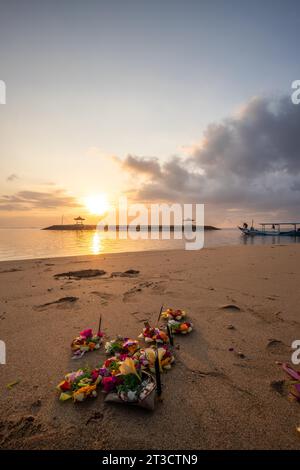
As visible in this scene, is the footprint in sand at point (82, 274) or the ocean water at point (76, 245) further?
the ocean water at point (76, 245)

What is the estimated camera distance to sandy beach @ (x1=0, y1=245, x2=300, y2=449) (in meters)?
1.99

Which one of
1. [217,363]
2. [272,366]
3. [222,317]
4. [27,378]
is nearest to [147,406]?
[217,363]

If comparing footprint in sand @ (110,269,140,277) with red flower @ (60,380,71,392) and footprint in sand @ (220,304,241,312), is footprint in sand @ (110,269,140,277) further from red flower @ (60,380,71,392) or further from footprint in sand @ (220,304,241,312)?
red flower @ (60,380,71,392)

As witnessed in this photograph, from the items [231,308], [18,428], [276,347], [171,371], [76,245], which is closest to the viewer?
[18,428]

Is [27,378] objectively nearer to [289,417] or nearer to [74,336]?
[74,336]

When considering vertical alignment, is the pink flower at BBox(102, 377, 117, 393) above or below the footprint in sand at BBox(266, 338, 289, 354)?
above

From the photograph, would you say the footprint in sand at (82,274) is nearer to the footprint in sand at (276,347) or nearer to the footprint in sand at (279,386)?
the footprint in sand at (276,347)

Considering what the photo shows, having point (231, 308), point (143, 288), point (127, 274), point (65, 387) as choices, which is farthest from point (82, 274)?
point (65, 387)

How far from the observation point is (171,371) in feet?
9.39

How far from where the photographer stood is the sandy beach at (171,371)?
199cm

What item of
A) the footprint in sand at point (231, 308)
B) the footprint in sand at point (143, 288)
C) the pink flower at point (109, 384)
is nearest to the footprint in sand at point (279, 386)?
the pink flower at point (109, 384)

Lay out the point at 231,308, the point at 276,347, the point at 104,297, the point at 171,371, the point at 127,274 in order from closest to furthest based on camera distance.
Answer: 1. the point at 171,371
2. the point at 276,347
3. the point at 231,308
4. the point at 104,297
5. the point at 127,274

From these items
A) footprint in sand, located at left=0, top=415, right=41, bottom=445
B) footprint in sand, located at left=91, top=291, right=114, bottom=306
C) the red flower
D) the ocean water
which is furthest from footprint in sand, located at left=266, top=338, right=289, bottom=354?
the ocean water

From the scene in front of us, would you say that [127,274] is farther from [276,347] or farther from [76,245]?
[76,245]
